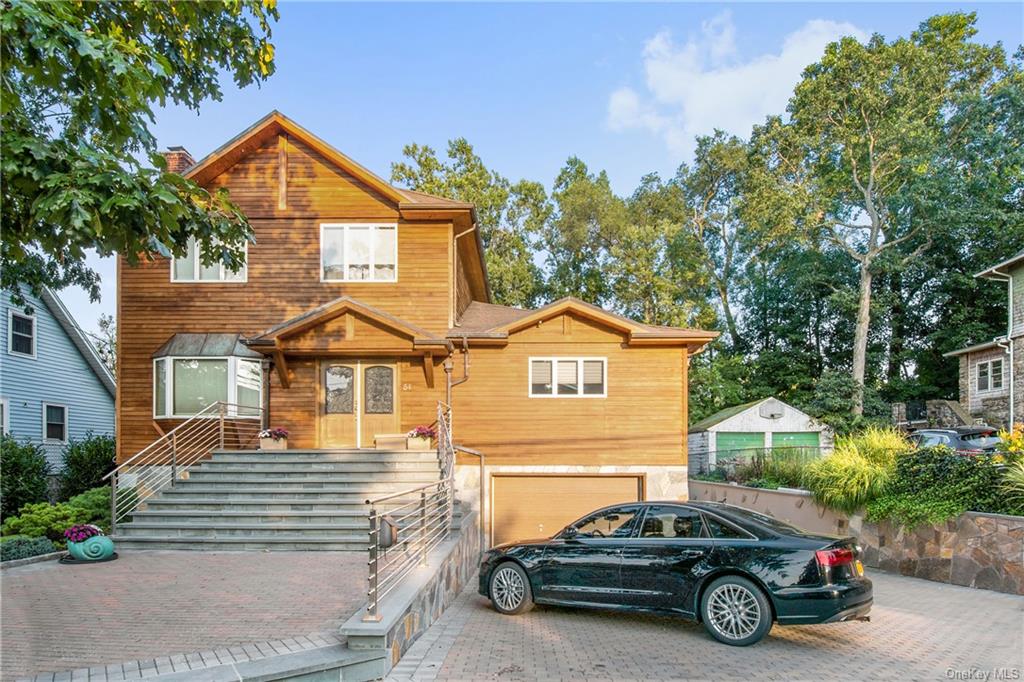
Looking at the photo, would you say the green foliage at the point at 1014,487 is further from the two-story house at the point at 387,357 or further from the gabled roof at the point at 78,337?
the gabled roof at the point at 78,337

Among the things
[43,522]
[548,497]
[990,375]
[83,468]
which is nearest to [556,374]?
[548,497]

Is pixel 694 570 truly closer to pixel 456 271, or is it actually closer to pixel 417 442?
pixel 417 442

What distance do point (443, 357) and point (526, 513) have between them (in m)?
4.06

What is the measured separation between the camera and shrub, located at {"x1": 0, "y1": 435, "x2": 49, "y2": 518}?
15.9 meters

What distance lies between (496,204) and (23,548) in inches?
1028

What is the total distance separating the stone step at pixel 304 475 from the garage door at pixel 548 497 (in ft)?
11.2

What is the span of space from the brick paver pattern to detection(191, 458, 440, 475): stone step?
8.43 ft

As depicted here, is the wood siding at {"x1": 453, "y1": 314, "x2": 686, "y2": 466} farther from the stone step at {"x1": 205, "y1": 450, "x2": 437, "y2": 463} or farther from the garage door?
the stone step at {"x1": 205, "y1": 450, "x2": 437, "y2": 463}

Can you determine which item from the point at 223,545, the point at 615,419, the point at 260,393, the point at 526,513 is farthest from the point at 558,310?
the point at 223,545

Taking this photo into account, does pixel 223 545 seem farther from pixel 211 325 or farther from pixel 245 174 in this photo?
pixel 245 174

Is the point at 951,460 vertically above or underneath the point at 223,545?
above

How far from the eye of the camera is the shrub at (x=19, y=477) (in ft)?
52.3

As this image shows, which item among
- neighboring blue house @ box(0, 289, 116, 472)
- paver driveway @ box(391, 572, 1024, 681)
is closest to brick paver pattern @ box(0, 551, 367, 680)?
paver driveway @ box(391, 572, 1024, 681)

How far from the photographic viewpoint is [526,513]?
51.2 feet
